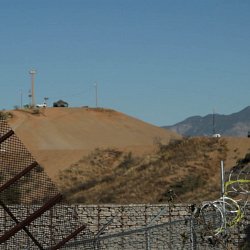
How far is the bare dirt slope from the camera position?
85.7m

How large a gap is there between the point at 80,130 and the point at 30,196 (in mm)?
87830

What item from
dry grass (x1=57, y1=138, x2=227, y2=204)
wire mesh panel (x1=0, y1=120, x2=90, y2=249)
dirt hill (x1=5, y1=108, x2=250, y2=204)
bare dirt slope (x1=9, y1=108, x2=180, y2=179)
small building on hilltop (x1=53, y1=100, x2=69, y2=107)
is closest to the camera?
wire mesh panel (x1=0, y1=120, x2=90, y2=249)

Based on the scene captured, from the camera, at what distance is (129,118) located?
108250mm

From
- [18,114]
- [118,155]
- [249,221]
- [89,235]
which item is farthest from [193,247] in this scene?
[18,114]

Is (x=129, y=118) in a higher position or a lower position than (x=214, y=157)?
higher

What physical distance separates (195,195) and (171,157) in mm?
11507

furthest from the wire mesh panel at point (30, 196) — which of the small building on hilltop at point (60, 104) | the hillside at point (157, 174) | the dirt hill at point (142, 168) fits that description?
the small building on hilltop at point (60, 104)

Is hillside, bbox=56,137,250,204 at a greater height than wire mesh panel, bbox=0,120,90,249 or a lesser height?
greater

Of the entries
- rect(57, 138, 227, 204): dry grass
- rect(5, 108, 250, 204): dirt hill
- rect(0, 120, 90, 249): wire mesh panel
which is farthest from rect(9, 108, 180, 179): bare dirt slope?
rect(0, 120, 90, 249): wire mesh panel

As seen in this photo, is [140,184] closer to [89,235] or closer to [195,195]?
[195,195]

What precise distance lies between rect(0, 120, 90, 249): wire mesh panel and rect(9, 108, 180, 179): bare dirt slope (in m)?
63.8

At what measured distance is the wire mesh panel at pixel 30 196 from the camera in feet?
26.8

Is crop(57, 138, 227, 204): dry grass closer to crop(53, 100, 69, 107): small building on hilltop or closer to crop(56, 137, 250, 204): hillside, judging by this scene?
crop(56, 137, 250, 204): hillside

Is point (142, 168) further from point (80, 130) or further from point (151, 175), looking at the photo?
point (80, 130)
